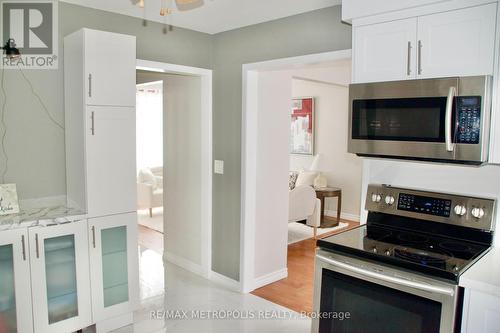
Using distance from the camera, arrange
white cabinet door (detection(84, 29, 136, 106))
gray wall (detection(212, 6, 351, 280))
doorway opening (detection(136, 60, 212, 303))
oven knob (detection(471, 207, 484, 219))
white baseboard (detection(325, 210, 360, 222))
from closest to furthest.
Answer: oven knob (detection(471, 207, 484, 219)) → white cabinet door (detection(84, 29, 136, 106)) → gray wall (detection(212, 6, 351, 280)) → doorway opening (detection(136, 60, 212, 303)) → white baseboard (detection(325, 210, 360, 222))

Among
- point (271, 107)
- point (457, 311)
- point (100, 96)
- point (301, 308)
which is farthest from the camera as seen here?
point (271, 107)

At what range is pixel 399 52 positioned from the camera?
2189mm

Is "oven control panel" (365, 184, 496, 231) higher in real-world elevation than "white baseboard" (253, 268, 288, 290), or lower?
higher

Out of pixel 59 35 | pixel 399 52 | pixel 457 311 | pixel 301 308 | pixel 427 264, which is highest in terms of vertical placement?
pixel 59 35

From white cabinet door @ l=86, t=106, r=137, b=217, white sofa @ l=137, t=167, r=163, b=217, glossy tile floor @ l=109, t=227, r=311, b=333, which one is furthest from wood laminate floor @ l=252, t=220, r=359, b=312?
white sofa @ l=137, t=167, r=163, b=217

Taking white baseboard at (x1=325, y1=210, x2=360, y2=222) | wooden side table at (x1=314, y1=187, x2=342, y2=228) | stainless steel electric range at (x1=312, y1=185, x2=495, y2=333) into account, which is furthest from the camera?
white baseboard at (x1=325, y1=210, x2=360, y2=222)

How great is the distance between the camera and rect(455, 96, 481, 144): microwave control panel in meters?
1.91

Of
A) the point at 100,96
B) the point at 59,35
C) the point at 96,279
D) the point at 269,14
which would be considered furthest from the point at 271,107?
the point at 96,279

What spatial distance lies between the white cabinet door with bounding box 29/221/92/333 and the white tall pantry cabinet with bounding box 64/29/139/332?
0.21ft

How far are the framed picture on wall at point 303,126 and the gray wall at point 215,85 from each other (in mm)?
3297

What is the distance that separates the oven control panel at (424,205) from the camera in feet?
7.47

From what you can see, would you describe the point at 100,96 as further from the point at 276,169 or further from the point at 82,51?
the point at 276,169

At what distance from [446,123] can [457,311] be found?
88 centimetres

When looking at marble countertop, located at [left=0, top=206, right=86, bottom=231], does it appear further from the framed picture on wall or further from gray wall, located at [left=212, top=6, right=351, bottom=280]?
the framed picture on wall
